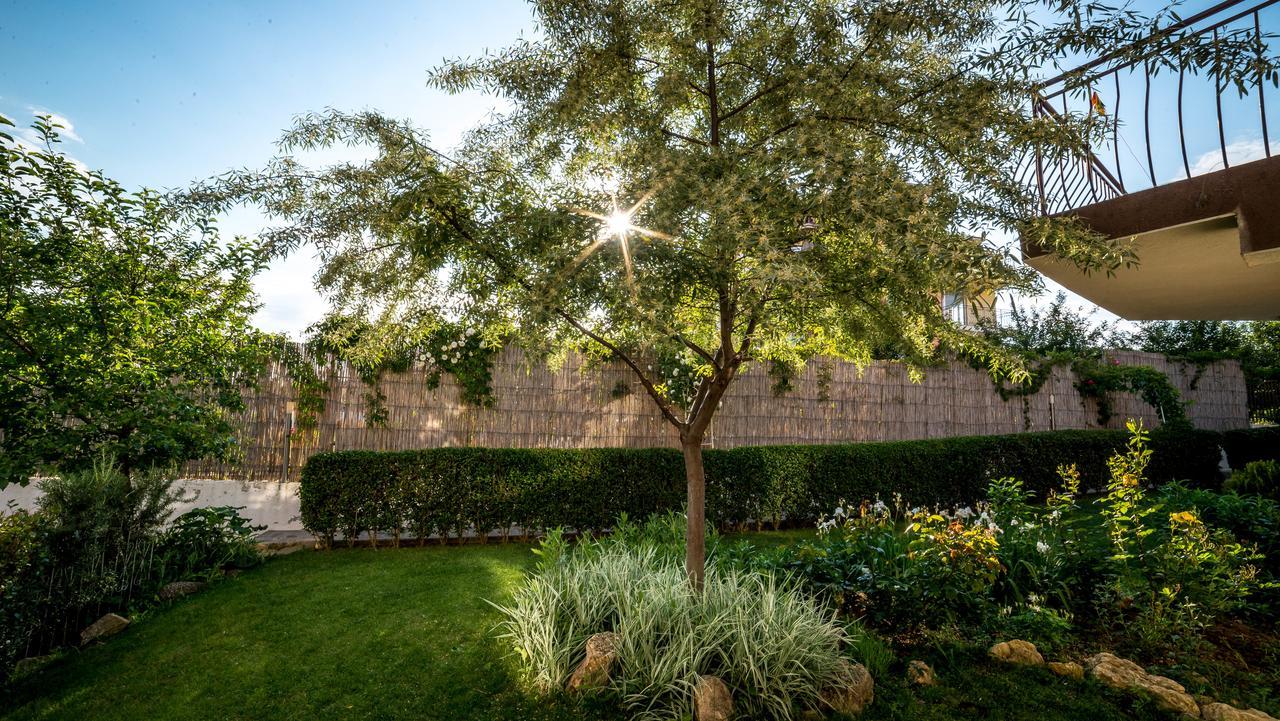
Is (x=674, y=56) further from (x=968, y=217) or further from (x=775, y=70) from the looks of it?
(x=968, y=217)

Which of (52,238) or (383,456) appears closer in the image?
(52,238)

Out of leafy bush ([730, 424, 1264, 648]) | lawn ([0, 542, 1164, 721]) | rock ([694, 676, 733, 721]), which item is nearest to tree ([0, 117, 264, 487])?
lawn ([0, 542, 1164, 721])

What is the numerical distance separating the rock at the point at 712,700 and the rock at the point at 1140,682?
6.39 ft

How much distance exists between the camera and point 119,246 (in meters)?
4.79

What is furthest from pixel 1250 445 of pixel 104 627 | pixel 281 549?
pixel 104 627

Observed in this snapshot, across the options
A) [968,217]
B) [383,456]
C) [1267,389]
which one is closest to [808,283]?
[968,217]

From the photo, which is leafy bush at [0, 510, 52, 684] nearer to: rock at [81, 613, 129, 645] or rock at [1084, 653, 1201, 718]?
rock at [81, 613, 129, 645]

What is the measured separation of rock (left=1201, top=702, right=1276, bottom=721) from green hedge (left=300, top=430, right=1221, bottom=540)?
14.8 ft

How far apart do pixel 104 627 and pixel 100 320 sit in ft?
7.59

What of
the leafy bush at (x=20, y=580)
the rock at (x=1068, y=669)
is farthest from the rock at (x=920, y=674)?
the leafy bush at (x=20, y=580)

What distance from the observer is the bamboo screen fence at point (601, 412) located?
→ 7672 millimetres

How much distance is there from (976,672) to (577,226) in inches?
123

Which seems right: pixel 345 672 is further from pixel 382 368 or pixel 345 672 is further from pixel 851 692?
pixel 382 368

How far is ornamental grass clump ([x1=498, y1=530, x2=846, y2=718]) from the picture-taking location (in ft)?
9.12
